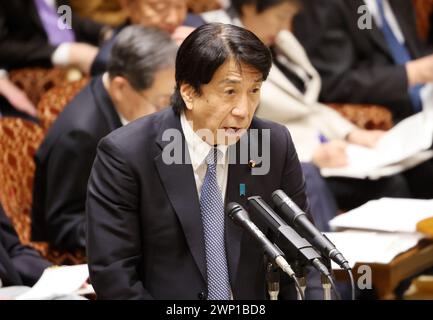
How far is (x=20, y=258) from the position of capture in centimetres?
393

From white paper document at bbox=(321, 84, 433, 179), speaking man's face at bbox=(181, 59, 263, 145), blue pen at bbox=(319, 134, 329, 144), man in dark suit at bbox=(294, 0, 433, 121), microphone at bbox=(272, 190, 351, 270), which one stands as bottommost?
white paper document at bbox=(321, 84, 433, 179)

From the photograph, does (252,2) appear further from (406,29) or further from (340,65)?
(406,29)

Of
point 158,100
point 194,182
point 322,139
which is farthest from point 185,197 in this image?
point 322,139

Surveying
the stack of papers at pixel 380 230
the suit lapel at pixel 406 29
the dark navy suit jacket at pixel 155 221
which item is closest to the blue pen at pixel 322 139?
the suit lapel at pixel 406 29

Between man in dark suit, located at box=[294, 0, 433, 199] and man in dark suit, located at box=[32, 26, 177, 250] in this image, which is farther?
man in dark suit, located at box=[294, 0, 433, 199]

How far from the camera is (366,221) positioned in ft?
12.8

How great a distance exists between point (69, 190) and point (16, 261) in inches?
25.6

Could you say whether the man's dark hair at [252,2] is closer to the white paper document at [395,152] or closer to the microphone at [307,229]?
the white paper document at [395,152]

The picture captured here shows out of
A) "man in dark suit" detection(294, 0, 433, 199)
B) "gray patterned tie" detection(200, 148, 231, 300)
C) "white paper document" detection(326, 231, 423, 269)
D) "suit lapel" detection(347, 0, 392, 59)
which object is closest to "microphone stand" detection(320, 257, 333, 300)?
"gray patterned tie" detection(200, 148, 231, 300)

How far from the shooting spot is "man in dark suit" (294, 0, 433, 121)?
5.58 metres

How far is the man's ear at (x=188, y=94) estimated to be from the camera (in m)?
3.08

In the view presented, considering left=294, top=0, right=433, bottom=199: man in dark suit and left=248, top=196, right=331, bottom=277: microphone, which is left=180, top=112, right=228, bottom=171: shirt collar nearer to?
left=248, top=196, right=331, bottom=277: microphone
